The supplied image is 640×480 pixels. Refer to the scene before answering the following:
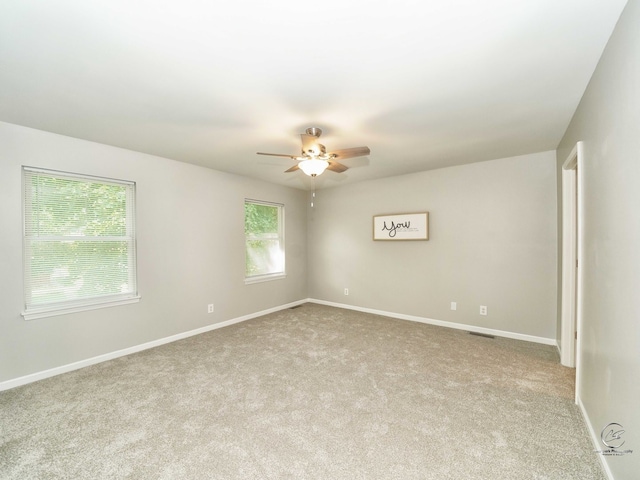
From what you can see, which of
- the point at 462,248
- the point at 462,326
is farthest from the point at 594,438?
the point at 462,248

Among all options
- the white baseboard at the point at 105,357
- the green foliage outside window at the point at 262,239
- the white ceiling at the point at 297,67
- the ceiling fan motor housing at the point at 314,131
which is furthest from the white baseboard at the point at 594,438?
the green foliage outside window at the point at 262,239

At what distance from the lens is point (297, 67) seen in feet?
5.62

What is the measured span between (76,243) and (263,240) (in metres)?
2.59

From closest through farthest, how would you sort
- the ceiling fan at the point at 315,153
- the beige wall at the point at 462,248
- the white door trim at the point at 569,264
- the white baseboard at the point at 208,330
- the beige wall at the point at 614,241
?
the beige wall at the point at 614,241 < the ceiling fan at the point at 315,153 < the white baseboard at the point at 208,330 < the white door trim at the point at 569,264 < the beige wall at the point at 462,248

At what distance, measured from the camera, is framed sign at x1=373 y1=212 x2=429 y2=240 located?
431cm

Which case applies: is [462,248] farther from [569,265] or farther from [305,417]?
[305,417]

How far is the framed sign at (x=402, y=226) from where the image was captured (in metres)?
4.31

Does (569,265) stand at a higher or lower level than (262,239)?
lower

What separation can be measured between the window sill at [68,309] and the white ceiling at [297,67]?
1.75 meters

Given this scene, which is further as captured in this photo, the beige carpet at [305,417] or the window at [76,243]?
the window at [76,243]

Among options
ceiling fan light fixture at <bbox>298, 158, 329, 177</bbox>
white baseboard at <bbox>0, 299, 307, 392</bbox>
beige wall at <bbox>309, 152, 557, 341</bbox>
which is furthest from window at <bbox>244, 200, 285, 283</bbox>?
ceiling fan light fixture at <bbox>298, 158, 329, 177</bbox>

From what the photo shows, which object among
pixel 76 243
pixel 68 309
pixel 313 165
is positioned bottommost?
pixel 68 309

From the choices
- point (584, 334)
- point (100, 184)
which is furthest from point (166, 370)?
point (584, 334)

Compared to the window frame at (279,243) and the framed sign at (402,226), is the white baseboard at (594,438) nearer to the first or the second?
the framed sign at (402,226)
